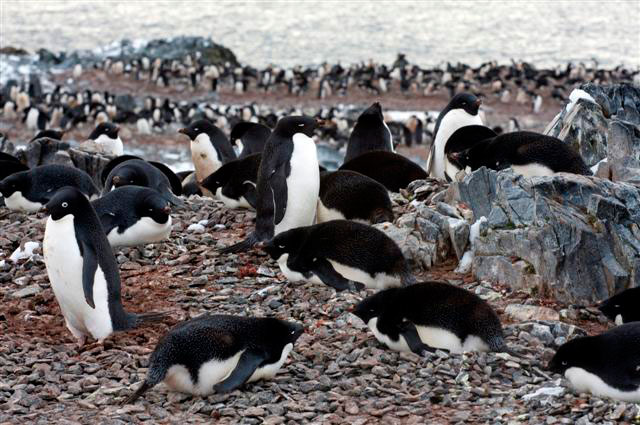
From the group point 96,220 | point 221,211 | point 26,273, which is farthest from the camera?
point 221,211

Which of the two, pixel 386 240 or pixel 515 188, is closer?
pixel 386 240

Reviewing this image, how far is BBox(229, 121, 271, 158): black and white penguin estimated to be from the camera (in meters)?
11.2

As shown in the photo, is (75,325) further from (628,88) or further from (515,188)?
(628,88)

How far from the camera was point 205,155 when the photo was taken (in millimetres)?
11586

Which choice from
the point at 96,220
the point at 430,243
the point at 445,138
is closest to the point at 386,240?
the point at 430,243

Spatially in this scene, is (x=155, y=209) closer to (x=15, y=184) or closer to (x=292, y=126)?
(x=292, y=126)

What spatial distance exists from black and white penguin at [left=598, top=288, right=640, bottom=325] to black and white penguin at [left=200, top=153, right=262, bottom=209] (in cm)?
337

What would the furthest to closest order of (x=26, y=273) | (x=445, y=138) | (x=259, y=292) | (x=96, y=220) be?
(x=445, y=138), (x=26, y=273), (x=259, y=292), (x=96, y=220)

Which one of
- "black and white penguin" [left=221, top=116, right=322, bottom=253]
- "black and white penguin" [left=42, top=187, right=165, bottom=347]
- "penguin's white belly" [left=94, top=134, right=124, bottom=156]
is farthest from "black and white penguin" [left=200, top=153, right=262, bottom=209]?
"penguin's white belly" [left=94, top=134, right=124, bottom=156]

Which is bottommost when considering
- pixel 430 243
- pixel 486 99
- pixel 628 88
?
pixel 486 99

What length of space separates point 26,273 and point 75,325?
54.4 inches

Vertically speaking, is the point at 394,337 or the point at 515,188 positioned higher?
the point at 515,188

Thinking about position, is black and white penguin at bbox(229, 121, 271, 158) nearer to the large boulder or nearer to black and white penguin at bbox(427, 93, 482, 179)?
black and white penguin at bbox(427, 93, 482, 179)

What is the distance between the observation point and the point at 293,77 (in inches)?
1119
